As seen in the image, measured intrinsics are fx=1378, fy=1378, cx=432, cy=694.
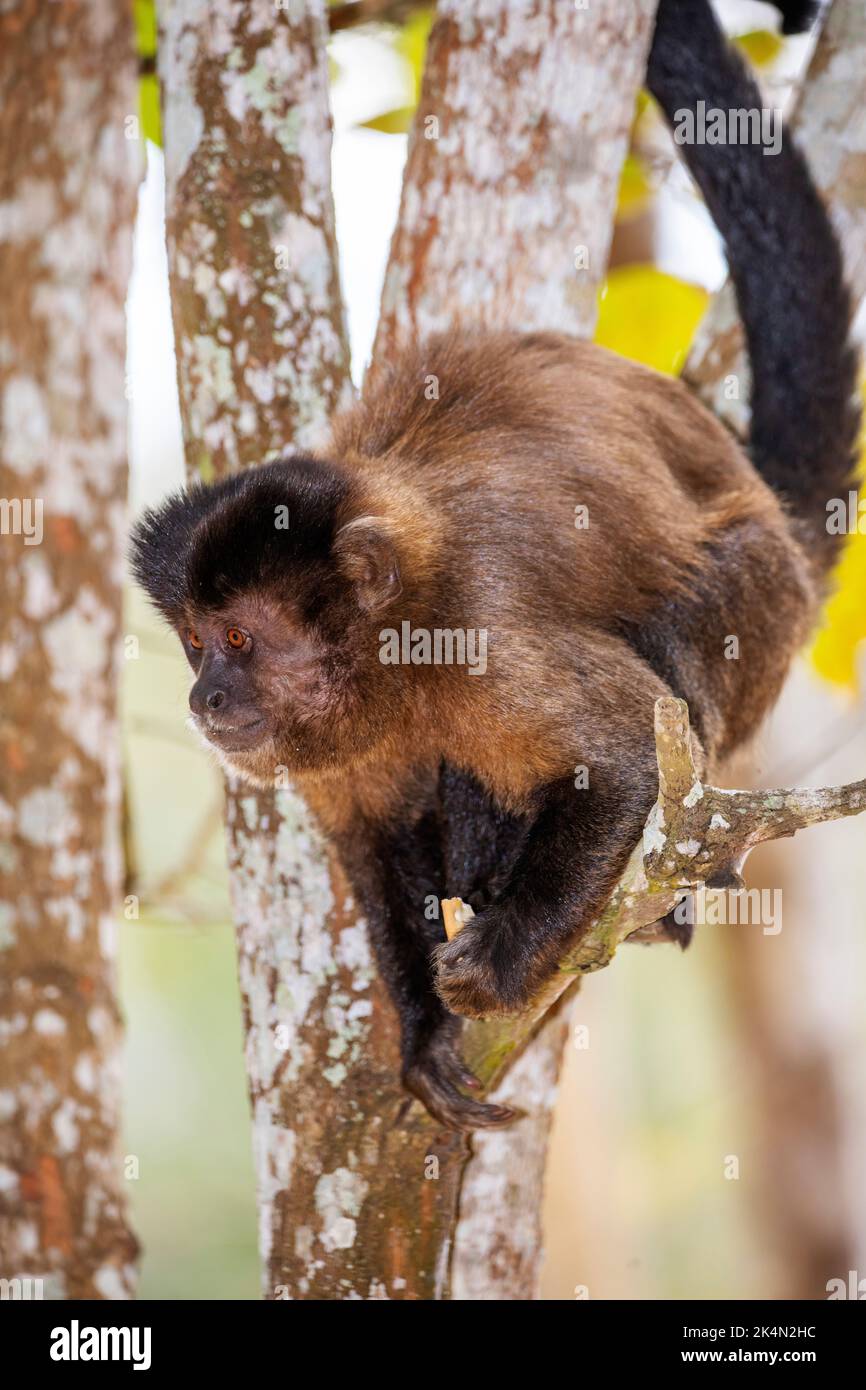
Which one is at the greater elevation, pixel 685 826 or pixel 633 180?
pixel 633 180

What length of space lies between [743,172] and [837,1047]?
201 inches

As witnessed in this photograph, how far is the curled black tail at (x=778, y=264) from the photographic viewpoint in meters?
4.64

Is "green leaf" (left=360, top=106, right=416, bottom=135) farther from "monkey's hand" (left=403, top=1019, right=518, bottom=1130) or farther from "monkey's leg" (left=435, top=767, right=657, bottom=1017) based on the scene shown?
"monkey's hand" (left=403, top=1019, right=518, bottom=1130)

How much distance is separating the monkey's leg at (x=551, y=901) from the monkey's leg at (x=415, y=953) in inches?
15.3

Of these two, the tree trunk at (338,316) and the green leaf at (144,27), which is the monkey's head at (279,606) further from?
the green leaf at (144,27)

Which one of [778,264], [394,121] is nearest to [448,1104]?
[778,264]

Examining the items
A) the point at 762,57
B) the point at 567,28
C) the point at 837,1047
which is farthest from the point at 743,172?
the point at 837,1047

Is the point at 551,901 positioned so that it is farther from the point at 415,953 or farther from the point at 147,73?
the point at 147,73

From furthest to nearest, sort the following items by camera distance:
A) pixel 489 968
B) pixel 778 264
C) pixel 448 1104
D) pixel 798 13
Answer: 1. pixel 798 13
2. pixel 778 264
3. pixel 448 1104
4. pixel 489 968

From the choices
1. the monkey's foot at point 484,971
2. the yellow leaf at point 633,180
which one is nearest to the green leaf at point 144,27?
the yellow leaf at point 633,180

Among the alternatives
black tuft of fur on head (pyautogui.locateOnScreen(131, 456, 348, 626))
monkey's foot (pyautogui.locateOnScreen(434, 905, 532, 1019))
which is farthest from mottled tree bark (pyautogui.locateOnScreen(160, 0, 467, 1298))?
black tuft of fur on head (pyautogui.locateOnScreen(131, 456, 348, 626))

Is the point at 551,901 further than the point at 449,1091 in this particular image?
No

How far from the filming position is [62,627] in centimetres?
521

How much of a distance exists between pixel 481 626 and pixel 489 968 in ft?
2.85
